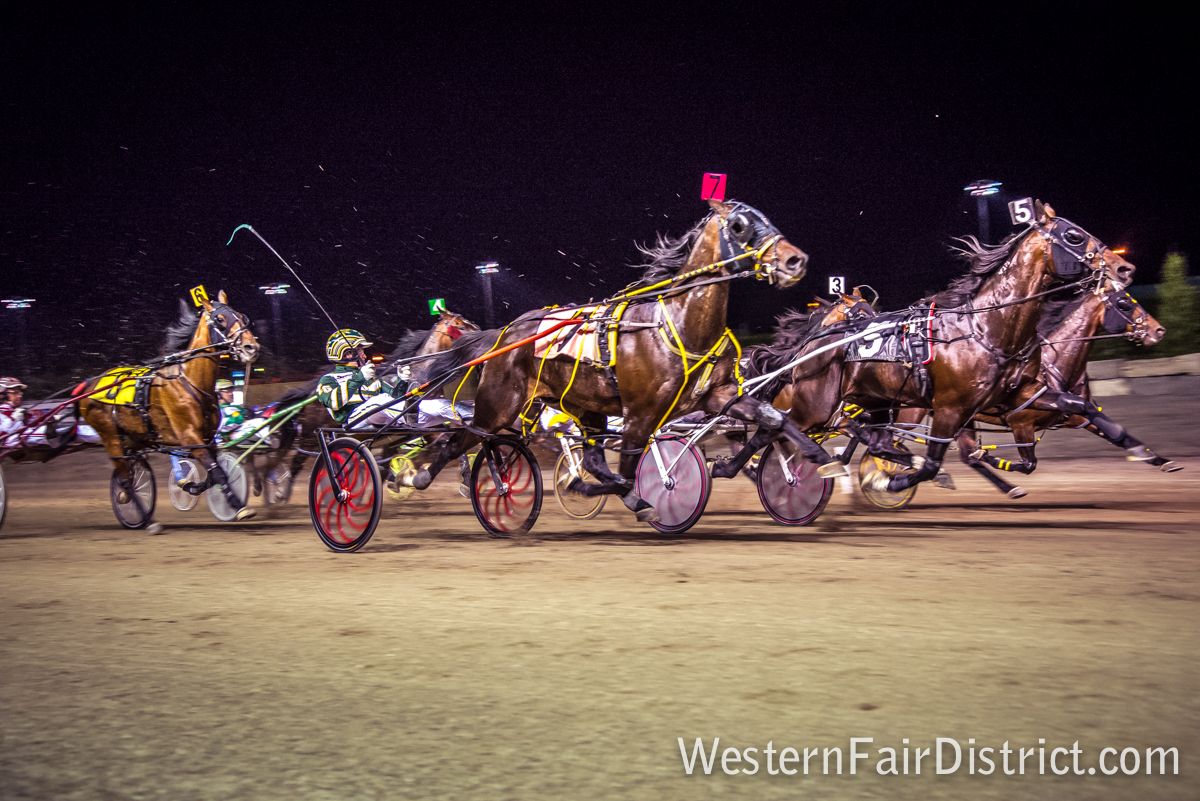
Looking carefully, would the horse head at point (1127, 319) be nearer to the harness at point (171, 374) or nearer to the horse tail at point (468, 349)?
the horse tail at point (468, 349)

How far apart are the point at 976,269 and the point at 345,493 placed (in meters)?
5.57

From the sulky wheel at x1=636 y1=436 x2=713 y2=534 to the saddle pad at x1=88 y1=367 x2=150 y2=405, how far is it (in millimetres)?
5348

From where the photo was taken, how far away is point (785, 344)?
434 inches

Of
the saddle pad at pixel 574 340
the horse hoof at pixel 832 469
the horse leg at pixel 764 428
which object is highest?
the saddle pad at pixel 574 340

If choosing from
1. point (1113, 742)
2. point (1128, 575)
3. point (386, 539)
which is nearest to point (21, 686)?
point (1113, 742)

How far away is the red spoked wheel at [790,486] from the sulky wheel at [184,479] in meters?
5.76

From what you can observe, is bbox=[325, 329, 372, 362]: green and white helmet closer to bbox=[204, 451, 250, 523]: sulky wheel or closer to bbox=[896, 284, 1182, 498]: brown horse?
bbox=[204, 451, 250, 523]: sulky wheel

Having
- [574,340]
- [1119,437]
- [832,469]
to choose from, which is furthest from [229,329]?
[1119,437]

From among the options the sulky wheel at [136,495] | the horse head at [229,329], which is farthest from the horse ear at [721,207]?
the sulky wheel at [136,495]

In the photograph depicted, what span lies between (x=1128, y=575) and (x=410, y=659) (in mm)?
3789

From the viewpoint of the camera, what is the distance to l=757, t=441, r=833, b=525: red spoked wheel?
8.44m

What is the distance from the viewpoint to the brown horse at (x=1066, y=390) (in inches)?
381

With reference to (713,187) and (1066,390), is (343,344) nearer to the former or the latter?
(713,187)

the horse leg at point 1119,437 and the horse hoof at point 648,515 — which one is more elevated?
the horse leg at point 1119,437
